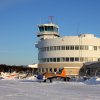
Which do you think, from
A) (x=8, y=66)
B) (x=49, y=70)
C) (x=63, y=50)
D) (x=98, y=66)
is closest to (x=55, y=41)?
(x=63, y=50)

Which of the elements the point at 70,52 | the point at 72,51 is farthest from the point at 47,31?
→ the point at 72,51

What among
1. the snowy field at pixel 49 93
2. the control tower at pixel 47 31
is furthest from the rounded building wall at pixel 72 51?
the snowy field at pixel 49 93

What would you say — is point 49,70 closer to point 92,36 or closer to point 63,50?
point 63,50

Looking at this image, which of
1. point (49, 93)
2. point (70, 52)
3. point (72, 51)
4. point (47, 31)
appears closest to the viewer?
point (49, 93)

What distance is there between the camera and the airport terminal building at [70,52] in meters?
71.2

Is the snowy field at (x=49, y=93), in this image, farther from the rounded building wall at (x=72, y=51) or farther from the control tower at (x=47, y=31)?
the control tower at (x=47, y=31)

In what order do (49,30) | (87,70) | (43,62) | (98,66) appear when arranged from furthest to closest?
(49,30), (43,62), (87,70), (98,66)

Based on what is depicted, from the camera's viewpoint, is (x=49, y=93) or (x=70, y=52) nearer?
(x=49, y=93)

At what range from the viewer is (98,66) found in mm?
63469

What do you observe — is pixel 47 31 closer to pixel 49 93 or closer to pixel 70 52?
pixel 70 52

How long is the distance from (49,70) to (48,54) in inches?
152

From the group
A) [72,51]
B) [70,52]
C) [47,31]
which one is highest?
[47,31]

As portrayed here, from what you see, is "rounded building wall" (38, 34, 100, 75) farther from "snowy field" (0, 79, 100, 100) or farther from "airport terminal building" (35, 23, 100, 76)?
"snowy field" (0, 79, 100, 100)

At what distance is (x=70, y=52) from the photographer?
2810 inches
